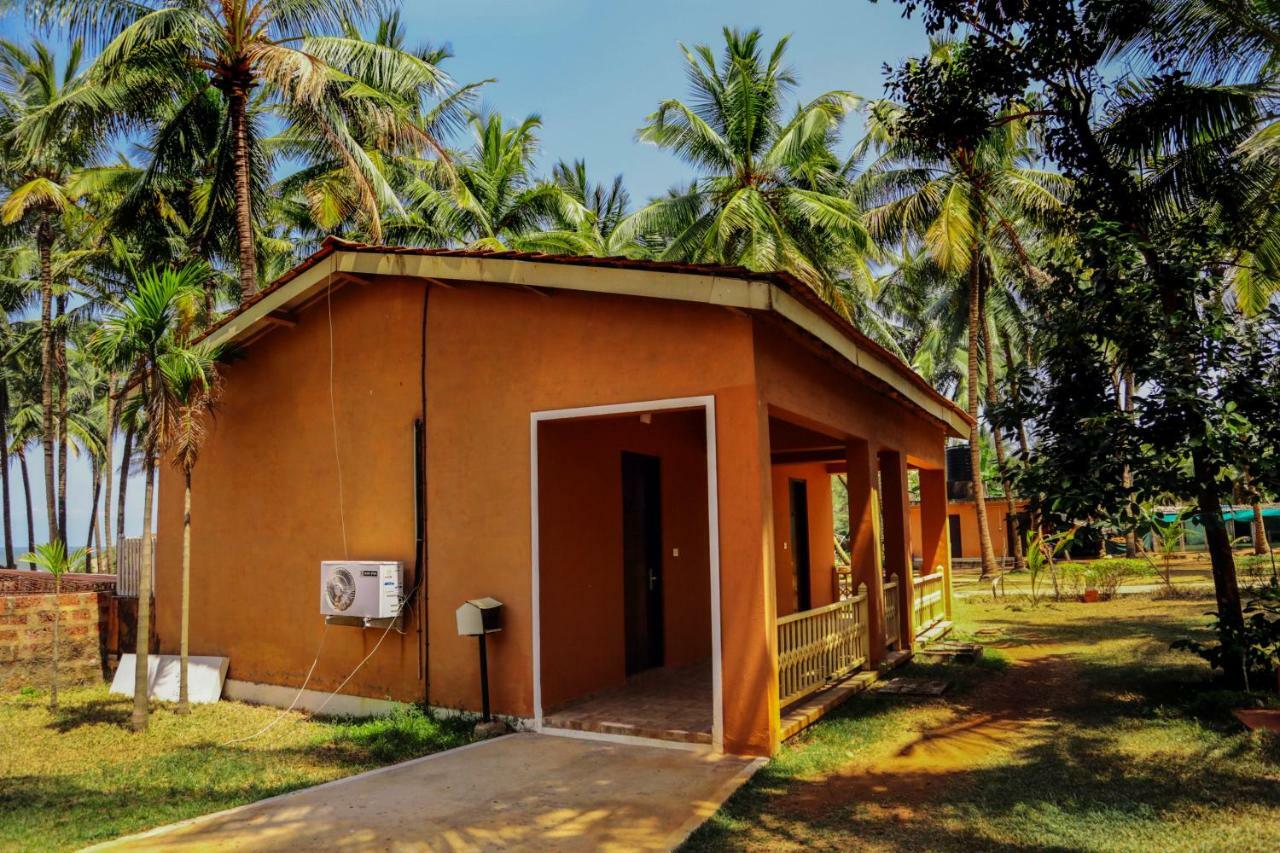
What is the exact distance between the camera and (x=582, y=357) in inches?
304

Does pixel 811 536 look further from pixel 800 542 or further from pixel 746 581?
pixel 746 581

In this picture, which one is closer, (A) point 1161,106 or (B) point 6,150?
(A) point 1161,106

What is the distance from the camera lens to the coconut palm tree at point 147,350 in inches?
325

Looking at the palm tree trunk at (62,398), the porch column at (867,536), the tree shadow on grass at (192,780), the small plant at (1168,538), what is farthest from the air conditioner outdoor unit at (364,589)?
the palm tree trunk at (62,398)

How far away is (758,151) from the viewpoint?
69.4 feet

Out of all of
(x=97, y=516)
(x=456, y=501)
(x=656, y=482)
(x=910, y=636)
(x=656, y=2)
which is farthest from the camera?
(x=97, y=516)

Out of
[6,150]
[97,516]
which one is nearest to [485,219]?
[6,150]

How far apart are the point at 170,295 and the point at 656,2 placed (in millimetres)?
5657

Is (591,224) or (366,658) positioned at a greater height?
(591,224)

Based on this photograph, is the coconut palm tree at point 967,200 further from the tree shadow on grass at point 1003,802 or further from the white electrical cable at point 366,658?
the white electrical cable at point 366,658

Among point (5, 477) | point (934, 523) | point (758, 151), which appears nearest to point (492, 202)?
point (758, 151)

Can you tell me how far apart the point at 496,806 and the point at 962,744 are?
3900 mm

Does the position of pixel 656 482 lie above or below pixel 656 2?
below

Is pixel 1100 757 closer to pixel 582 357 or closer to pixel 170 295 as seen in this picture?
pixel 582 357
